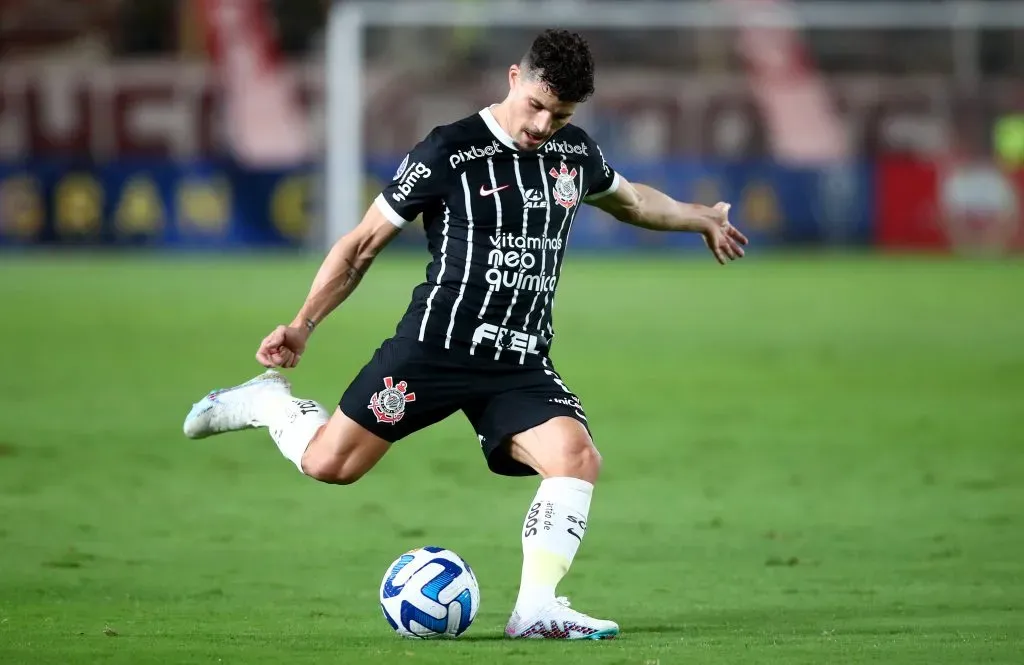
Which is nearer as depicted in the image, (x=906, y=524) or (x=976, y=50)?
(x=906, y=524)

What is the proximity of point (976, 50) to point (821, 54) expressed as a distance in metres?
3.08

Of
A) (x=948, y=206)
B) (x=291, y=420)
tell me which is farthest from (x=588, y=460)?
(x=948, y=206)

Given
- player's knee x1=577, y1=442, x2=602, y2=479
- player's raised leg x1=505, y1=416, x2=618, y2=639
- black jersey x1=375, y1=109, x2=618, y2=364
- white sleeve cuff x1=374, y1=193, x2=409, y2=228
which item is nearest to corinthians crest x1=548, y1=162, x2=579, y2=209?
black jersey x1=375, y1=109, x2=618, y2=364

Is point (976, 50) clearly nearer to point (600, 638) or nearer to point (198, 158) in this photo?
point (198, 158)

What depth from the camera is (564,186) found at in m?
6.45

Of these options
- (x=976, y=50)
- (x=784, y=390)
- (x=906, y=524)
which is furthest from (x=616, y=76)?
(x=906, y=524)

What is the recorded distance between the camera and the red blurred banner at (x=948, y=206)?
3008cm

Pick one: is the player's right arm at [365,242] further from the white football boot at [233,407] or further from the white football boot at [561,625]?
the white football boot at [561,625]

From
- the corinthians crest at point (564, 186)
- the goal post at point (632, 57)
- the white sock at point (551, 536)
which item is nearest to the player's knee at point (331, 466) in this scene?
the white sock at point (551, 536)

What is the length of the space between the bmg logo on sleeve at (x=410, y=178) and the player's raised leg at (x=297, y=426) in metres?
0.87

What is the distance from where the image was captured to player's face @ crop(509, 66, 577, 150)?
239 inches

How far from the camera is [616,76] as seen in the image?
3300 cm

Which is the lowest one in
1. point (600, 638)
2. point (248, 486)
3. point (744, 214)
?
point (744, 214)

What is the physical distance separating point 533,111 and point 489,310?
750 millimetres
